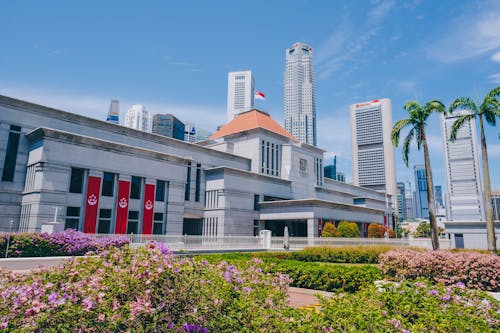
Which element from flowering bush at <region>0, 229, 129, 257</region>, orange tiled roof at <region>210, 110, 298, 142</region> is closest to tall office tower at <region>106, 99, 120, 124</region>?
orange tiled roof at <region>210, 110, 298, 142</region>

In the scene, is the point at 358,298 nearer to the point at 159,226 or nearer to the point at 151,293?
the point at 151,293

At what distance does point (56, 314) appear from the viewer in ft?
14.6

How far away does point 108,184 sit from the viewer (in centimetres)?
3266

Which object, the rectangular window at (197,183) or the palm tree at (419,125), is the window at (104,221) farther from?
the palm tree at (419,125)

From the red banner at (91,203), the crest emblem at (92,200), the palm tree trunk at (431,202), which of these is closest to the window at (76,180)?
the red banner at (91,203)

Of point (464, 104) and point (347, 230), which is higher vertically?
point (464, 104)

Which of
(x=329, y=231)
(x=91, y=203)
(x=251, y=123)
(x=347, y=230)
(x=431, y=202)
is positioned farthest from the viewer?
(x=251, y=123)

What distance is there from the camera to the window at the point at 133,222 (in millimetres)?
33750

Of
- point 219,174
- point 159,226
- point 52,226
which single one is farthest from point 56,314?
point 219,174

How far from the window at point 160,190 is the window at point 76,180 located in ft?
26.1

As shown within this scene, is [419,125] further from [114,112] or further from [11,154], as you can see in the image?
[114,112]

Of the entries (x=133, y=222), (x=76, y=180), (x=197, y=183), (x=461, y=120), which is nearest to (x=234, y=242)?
(x=133, y=222)

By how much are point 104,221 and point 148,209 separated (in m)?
4.64

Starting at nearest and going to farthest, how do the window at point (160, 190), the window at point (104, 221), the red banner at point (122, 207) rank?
the window at point (104, 221)
the red banner at point (122, 207)
the window at point (160, 190)
